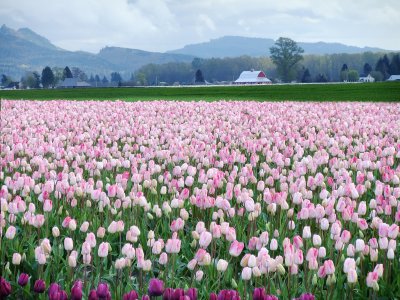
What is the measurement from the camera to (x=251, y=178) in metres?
6.26

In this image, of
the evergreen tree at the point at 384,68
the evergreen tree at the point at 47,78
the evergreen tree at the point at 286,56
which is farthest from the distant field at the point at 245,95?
the evergreen tree at the point at 384,68

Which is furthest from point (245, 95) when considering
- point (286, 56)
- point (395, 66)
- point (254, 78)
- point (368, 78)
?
point (368, 78)

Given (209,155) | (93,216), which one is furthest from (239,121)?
(93,216)

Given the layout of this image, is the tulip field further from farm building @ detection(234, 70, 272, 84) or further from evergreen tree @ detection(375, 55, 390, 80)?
farm building @ detection(234, 70, 272, 84)

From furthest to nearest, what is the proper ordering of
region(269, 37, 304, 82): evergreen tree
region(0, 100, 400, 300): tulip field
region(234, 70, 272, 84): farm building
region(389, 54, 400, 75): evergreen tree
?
region(234, 70, 272, 84): farm building → region(269, 37, 304, 82): evergreen tree → region(389, 54, 400, 75): evergreen tree → region(0, 100, 400, 300): tulip field

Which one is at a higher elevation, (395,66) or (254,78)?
(395,66)

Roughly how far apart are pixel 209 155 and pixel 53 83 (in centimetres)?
17174

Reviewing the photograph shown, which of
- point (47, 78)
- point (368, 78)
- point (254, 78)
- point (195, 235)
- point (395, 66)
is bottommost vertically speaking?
point (195, 235)

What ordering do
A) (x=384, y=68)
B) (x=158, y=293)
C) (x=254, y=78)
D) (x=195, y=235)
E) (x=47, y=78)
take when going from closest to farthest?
(x=158, y=293) < (x=195, y=235) < (x=47, y=78) < (x=384, y=68) < (x=254, y=78)

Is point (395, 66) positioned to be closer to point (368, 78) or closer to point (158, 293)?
point (368, 78)

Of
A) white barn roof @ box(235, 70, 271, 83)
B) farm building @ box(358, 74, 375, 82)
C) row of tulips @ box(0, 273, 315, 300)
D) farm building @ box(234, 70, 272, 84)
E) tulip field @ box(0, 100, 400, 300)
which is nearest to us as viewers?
row of tulips @ box(0, 273, 315, 300)

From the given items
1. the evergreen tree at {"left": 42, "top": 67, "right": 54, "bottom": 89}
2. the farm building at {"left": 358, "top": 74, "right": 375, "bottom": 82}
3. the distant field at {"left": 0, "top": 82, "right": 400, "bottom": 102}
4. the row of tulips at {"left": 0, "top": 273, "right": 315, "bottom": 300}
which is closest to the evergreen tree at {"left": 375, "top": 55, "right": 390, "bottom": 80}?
the farm building at {"left": 358, "top": 74, "right": 375, "bottom": 82}

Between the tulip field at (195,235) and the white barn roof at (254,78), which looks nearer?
the tulip field at (195,235)

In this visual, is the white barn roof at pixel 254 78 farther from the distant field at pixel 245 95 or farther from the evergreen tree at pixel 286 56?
the distant field at pixel 245 95
